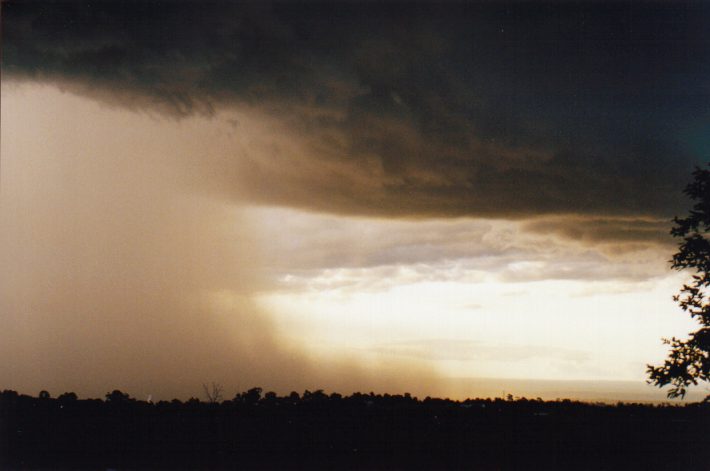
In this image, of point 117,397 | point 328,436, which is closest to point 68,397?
point 117,397

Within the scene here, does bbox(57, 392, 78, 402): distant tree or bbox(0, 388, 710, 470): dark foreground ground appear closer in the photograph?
bbox(0, 388, 710, 470): dark foreground ground

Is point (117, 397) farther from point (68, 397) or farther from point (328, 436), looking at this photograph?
point (328, 436)

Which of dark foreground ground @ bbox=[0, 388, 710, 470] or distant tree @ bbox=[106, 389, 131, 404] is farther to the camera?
distant tree @ bbox=[106, 389, 131, 404]

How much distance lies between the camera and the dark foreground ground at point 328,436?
786 inches

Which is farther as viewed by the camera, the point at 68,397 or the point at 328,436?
the point at 68,397

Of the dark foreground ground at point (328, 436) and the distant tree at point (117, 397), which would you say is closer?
the dark foreground ground at point (328, 436)

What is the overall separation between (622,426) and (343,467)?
1240cm

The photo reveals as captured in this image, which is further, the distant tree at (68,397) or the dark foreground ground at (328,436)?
the distant tree at (68,397)

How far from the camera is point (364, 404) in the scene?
2838 centimetres

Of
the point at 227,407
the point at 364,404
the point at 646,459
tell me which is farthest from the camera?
the point at 364,404

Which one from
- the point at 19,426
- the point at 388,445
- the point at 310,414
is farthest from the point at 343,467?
the point at 19,426

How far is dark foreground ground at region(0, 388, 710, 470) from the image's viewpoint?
20.0 metres

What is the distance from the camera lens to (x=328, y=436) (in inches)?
891

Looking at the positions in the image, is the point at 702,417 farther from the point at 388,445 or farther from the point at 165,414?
the point at 165,414
